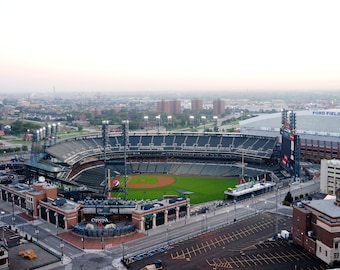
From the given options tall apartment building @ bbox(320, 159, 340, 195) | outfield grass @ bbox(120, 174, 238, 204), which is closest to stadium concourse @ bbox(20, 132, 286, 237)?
outfield grass @ bbox(120, 174, 238, 204)

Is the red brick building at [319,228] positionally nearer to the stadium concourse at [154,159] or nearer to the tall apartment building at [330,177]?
the stadium concourse at [154,159]

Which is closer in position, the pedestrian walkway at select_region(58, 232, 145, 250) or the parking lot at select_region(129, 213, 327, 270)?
the parking lot at select_region(129, 213, 327, 270)

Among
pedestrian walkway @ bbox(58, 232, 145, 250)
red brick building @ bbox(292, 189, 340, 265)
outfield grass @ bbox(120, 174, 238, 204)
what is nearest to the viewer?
red brick building @ bbox(292, 189, 340, 265)

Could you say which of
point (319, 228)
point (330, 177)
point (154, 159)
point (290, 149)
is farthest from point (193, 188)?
point (319, 228)

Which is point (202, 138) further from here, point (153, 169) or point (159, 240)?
point (159, 240)

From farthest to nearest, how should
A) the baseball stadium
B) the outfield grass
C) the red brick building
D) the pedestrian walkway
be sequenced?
the outfield grass → the baseball stadium → the pedestrian walkway → the red brick building

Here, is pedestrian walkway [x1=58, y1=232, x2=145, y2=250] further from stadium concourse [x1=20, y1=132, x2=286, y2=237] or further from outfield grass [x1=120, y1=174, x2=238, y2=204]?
outfield grass [x1=120, y1=174, x2=238, y2=204]

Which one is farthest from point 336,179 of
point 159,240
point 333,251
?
point 159,240
